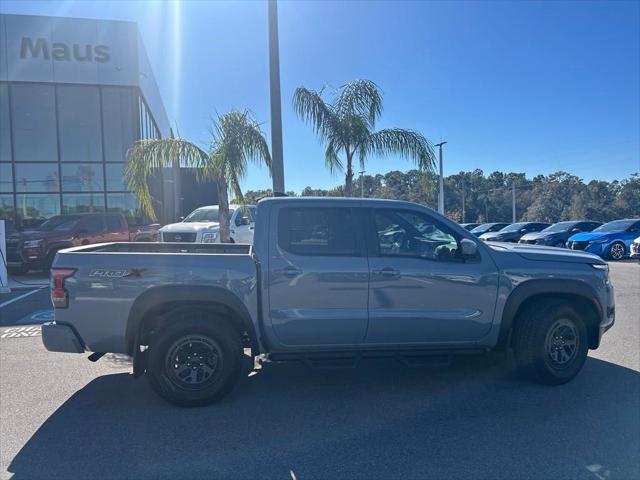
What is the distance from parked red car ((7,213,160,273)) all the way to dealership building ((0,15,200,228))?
4.65 metres

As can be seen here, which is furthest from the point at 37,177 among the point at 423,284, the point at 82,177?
the point at 423,284

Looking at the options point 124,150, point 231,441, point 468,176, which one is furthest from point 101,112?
point 468,176

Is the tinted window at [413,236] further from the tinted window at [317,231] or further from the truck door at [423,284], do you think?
the tinted window at [317,231]

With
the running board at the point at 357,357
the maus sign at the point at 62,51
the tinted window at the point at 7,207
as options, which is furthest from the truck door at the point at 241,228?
the tinted window at the point at 7,207

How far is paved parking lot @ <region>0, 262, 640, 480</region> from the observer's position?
3.36 m

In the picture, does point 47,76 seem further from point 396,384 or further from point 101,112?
point 396,384

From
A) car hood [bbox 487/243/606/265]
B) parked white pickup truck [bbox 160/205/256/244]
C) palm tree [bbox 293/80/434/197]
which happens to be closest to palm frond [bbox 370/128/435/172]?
palm tree [bbox 293/80/434/197]

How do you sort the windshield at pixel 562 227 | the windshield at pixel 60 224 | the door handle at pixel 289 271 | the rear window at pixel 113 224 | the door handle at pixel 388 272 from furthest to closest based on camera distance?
the windshield at pixel 562 227
the rear window at pixel 113 224
the windshield at pixel 60 224
the door handle at pixel 388 272
the door handle at pixel 289 271

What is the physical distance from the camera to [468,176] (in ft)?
231

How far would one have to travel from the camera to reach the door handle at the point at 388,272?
14.6 feet

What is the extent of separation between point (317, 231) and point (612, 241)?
16.8 m

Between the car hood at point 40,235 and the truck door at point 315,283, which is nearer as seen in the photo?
the truck door at point 315,283

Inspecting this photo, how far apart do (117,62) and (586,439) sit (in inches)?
798

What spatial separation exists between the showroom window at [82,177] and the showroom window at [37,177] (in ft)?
1.20
